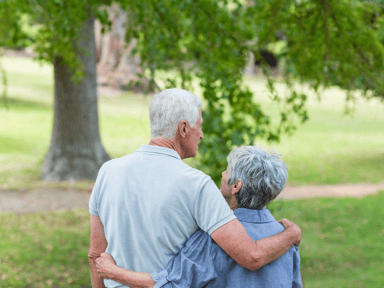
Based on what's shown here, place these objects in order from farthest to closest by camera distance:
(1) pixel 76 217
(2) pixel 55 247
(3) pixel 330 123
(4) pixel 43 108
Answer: (3) pixel 330 123 < (4) pixel 43 108 < (1) pixel 76 217 < (2) pixel 55 247

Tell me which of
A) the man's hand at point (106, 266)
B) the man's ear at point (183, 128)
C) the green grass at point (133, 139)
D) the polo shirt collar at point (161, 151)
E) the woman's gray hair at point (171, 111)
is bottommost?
the green grass at point (133, 139)

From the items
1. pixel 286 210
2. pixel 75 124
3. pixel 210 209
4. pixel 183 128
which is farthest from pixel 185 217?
pixel 75 124

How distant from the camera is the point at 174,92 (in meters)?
1.89

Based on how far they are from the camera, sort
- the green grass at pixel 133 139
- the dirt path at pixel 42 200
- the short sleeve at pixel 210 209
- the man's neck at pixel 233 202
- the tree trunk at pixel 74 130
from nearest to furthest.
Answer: the short sleeve at pixel 210 209 → the man's neck at pixel 233 202 → the dirt path at pixel 42 200 → the tree trunk at pixel 74 130 → the green grass at pixel 133 139

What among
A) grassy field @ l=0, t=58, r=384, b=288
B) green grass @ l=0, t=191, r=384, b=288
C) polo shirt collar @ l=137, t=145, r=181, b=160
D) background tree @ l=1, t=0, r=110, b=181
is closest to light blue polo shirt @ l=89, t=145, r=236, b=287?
polo shirt collar @ l=137, t=145, r=181, b=160

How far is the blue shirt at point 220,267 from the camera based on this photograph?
1.80 metres

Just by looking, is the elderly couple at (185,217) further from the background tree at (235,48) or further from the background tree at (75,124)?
the background tree at (75,124)

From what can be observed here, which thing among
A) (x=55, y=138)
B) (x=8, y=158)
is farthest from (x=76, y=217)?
(x=8, y=158)

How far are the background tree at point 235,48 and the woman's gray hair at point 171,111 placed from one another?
2239 millimetres

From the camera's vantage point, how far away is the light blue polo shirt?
69.6 inches

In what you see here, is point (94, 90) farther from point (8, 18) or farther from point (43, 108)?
point (43, 108)

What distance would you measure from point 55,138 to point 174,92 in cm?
890

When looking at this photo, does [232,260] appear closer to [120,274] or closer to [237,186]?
[237,186]

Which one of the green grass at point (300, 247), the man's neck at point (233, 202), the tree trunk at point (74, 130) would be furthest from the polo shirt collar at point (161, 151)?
the tree trunk at point (74, 130)
